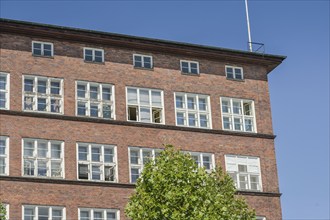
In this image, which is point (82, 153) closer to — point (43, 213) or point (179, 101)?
point (43, 213)

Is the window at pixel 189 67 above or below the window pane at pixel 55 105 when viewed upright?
above

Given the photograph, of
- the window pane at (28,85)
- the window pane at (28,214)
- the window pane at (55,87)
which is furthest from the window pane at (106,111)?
the window pane at (28,214)

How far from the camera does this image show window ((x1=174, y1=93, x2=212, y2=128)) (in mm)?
58500

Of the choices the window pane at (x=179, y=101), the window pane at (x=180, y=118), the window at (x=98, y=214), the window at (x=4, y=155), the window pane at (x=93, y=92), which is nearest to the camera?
the window at (x=4, y=155)

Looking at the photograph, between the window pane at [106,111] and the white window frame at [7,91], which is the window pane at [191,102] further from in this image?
the white window frame at [7,91]

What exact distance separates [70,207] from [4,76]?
9.21 meters

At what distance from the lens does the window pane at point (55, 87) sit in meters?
54.7

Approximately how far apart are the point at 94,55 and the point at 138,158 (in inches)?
296

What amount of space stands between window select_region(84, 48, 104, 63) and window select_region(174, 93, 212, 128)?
5864 mm

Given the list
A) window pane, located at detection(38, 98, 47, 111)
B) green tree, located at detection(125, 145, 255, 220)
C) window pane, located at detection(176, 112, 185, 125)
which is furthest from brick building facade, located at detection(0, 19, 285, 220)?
green tree, located at detection(125, 145, 255, 220)

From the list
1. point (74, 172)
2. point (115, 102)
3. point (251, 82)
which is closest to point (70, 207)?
point (74, 172)

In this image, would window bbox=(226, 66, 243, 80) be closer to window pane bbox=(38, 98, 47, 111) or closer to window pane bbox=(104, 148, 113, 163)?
window pane bbox=(104, 148, 113, 163)

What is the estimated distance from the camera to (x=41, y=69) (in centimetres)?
5456

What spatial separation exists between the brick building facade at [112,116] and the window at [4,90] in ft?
0.20
